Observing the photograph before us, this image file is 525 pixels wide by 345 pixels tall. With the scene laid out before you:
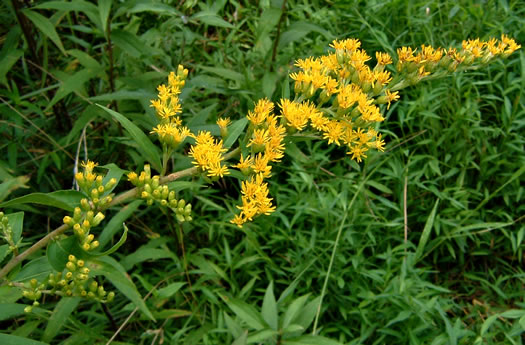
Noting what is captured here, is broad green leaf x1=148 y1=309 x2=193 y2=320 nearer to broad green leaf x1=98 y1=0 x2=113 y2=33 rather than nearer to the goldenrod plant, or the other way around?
the goldenrod plant

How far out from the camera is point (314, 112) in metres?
2.09

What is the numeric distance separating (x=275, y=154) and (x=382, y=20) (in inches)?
114

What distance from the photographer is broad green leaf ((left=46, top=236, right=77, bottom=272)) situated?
179 cm

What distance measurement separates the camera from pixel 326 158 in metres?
3.78

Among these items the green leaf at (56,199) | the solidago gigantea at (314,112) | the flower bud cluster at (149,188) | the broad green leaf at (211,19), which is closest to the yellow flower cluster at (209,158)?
the solidago gigantea at (314,112)

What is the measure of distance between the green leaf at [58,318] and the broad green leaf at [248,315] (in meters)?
0.77

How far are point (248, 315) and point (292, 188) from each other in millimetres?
1498

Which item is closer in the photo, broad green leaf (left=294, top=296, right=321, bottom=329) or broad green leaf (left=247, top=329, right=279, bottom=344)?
broad green leaf (left=247, top=329, right=279, bottom=344)

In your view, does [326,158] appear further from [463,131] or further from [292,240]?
[463,131]

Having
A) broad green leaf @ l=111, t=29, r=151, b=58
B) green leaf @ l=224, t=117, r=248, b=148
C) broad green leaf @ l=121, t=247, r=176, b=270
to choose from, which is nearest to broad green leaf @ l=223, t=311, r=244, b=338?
broad green leaf @ l=121, t=247, r=176, b=270

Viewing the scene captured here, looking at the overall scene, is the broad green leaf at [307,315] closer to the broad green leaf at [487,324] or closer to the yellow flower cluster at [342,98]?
the yellow flower cluster at [342,98]

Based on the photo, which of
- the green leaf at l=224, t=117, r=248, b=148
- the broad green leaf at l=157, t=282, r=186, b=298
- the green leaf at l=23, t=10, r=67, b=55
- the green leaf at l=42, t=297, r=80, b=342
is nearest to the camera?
the green leaf at l=224, t=117, r=248, b=148

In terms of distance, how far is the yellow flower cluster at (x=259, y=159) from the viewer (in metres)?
1.97

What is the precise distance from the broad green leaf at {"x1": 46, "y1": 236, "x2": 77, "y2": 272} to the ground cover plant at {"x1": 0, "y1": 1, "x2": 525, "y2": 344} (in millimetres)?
512
